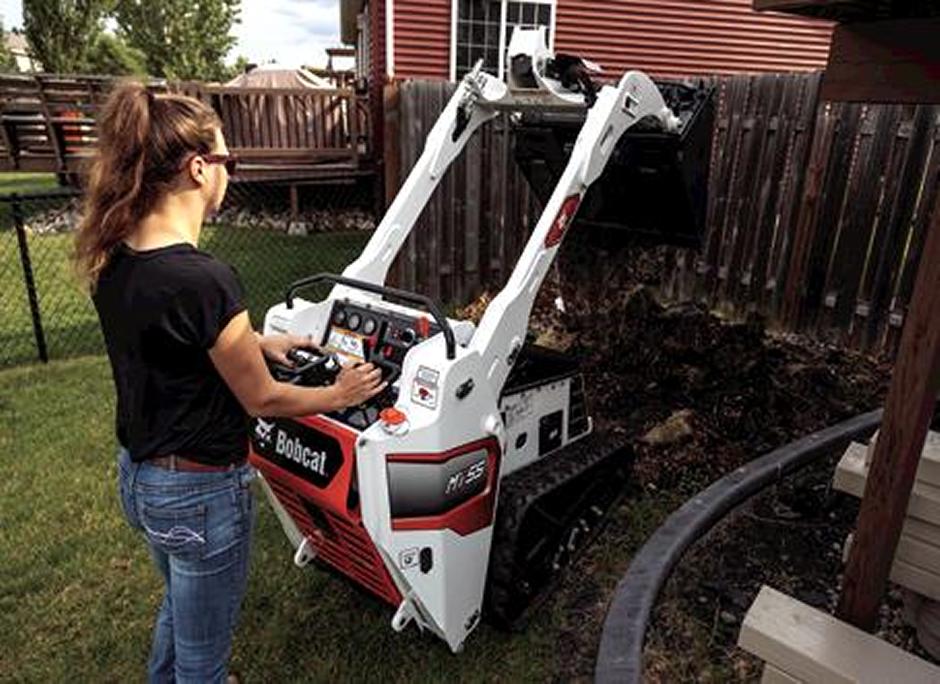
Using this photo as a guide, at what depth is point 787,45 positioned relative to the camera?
14.6m

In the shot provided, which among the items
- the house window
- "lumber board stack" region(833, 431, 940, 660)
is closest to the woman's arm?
"lumber board stack" region(833, 431, 940, 660)

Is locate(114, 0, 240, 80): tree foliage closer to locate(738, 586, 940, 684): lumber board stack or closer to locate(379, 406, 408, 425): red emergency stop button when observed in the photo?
locate(379, 406, 408, 425): red emergency stop button

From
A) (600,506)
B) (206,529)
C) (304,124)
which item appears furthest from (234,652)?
(304,124)

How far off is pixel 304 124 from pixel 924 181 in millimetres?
9386

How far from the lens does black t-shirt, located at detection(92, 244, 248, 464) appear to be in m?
1.73

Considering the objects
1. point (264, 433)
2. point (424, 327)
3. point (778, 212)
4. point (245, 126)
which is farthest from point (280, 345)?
point (245, 126)

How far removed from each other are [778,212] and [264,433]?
494 centimetres

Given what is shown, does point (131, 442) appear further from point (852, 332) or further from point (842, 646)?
point (852, 332)

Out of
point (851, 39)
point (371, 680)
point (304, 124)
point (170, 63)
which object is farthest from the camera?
point (170, 63)

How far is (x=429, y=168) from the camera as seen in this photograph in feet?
11.4

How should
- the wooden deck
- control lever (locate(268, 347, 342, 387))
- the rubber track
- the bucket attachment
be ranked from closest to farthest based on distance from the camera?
control lever (locate(268, 347, 342, 387)) → the rubber track → the bucket attachment → the wooden deck

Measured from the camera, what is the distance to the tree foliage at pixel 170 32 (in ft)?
106

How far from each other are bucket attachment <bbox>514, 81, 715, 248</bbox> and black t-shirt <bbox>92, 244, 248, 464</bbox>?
2485mm

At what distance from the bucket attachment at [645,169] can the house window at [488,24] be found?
8341 mm
